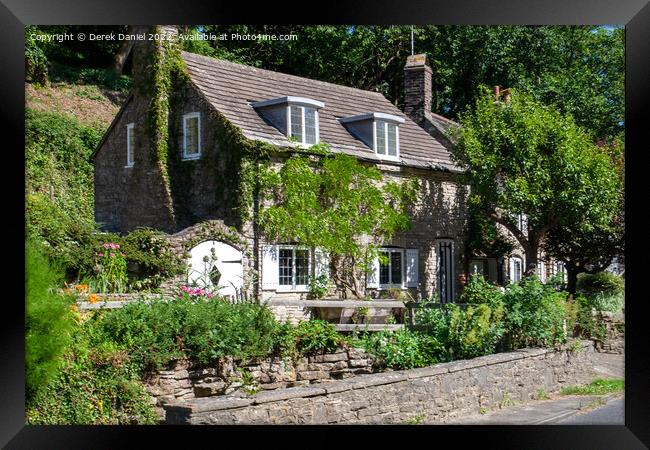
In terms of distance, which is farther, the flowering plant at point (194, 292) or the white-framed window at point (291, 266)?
the white-framed window at point (291, 266)

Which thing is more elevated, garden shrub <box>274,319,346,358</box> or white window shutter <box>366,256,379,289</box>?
white window shutter <box>366,256,379,289</box>

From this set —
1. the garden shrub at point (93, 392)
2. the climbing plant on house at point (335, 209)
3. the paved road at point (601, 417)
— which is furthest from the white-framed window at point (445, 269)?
the garden shrub at point (93, 392)

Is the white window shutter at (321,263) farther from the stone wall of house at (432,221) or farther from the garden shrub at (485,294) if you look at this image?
the garden shrub at (485,294)

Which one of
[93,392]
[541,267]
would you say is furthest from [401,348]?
[541,267]

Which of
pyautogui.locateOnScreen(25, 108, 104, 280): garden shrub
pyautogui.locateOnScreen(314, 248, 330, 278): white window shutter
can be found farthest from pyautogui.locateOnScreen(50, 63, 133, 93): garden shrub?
pyautogui.locateOnScreen(314, 248, 330, 278): white window shutter

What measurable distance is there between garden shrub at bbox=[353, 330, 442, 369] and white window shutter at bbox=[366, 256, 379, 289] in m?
5.29

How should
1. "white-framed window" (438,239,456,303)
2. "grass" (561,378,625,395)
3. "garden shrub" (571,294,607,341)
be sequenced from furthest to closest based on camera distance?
"white-framed window" (438,239,456,303) < "garden shrub" (571,294,607,341) < "grass" (561,378,625,395)

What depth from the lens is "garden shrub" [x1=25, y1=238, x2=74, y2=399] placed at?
845 centimetres

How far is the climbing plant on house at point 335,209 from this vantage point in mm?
15750

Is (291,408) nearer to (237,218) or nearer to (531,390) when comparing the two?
(531,390)

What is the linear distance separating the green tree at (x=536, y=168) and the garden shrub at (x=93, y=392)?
1053 cm

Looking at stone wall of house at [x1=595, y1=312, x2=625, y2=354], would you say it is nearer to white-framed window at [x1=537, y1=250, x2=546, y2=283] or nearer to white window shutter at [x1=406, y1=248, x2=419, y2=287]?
white-framed window at [x1=537, y1=250, x2=546, y2=283]

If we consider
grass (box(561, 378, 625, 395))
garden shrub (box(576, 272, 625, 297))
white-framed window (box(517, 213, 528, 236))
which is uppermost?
white-framed window (box(517, 213, 528, 236))
